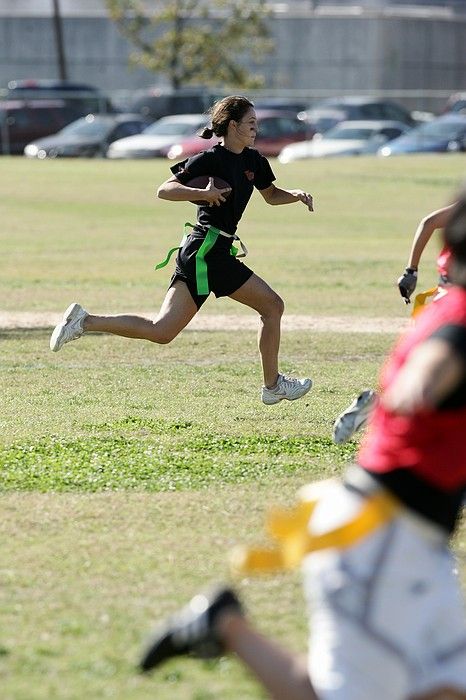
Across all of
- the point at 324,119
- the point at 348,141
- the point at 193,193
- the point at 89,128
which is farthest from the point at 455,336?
the point at 324,119

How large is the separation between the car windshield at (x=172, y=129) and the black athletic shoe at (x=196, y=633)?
36.2m

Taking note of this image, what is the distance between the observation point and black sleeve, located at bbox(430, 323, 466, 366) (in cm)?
325

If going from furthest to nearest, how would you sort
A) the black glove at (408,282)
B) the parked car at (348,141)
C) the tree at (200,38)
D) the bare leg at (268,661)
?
1. the tree at (200,38)
2. the parked car at (348,141)
3. the black glove at (408,282)
4. the bare leg at (268,661)

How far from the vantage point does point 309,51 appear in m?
57.7

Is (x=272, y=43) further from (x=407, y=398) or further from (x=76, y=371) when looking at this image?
(x=407, y=398)

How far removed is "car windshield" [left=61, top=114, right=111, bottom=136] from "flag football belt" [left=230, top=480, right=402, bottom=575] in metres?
37.8

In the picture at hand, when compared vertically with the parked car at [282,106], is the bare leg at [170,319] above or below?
above

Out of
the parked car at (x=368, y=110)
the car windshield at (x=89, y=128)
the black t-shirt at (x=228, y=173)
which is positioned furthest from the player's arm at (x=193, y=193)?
the parked car at (x=368, y=110)

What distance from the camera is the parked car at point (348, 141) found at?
126ft

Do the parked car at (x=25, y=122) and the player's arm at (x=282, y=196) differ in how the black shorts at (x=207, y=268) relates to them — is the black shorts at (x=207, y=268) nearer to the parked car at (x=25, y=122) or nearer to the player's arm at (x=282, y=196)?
the player's arm at (x=282, y=196)

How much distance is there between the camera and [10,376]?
10.4 meters

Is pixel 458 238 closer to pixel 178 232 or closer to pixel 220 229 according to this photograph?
pixel 220 229

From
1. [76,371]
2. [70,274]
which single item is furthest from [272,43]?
[76,371]

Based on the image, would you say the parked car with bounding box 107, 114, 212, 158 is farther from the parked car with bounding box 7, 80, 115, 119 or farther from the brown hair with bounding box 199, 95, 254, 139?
the brown hair with bounding box 199, 95, 254, 139
